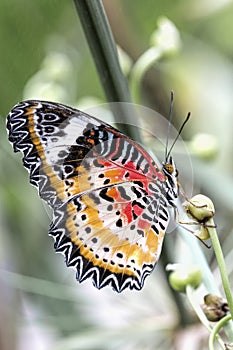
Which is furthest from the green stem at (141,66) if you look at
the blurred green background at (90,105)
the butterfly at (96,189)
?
the butterfly at (96,189)

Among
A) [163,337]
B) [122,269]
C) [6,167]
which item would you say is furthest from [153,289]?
[122,269]

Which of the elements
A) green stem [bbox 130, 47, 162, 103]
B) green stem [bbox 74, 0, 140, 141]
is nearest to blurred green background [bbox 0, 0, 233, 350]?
green stem [bbox 130, 47, 162, 103]

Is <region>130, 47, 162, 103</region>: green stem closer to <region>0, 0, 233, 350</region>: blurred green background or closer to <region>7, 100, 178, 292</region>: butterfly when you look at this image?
<region>0, 0, 233, 350</region>: blurred green background

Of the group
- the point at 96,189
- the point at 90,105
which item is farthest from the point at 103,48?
the point at 90,105

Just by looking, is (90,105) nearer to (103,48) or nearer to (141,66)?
(141,66)

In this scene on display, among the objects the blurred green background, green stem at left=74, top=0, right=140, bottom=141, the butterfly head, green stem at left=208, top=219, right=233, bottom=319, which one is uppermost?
green stem at left=74, top=0, right=140, bottom=141
